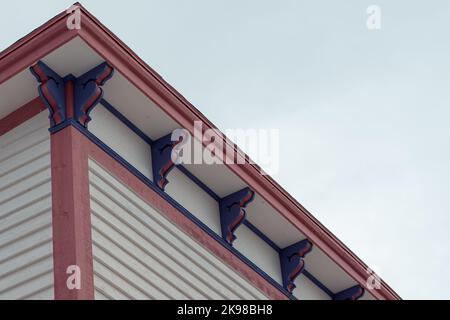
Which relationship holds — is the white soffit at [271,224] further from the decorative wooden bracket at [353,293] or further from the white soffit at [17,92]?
the white soffit at [17,92]

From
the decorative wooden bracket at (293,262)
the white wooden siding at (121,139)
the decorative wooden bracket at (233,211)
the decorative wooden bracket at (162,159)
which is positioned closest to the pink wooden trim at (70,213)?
the white wooden siding at (121,139)

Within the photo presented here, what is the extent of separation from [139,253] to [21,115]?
2.25 meters

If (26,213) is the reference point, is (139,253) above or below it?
below

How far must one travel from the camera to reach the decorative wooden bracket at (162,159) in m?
13.5

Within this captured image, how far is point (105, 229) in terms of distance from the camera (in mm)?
11992

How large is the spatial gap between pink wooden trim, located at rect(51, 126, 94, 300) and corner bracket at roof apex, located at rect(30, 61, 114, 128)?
0.85ft

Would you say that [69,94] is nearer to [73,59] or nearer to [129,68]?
[73,59]

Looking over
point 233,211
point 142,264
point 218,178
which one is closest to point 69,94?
point 142,264

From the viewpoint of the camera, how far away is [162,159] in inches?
535

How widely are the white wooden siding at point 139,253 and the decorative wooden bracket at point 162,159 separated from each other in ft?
1.86

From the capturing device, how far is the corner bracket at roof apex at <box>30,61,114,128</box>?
12492 millimetres
